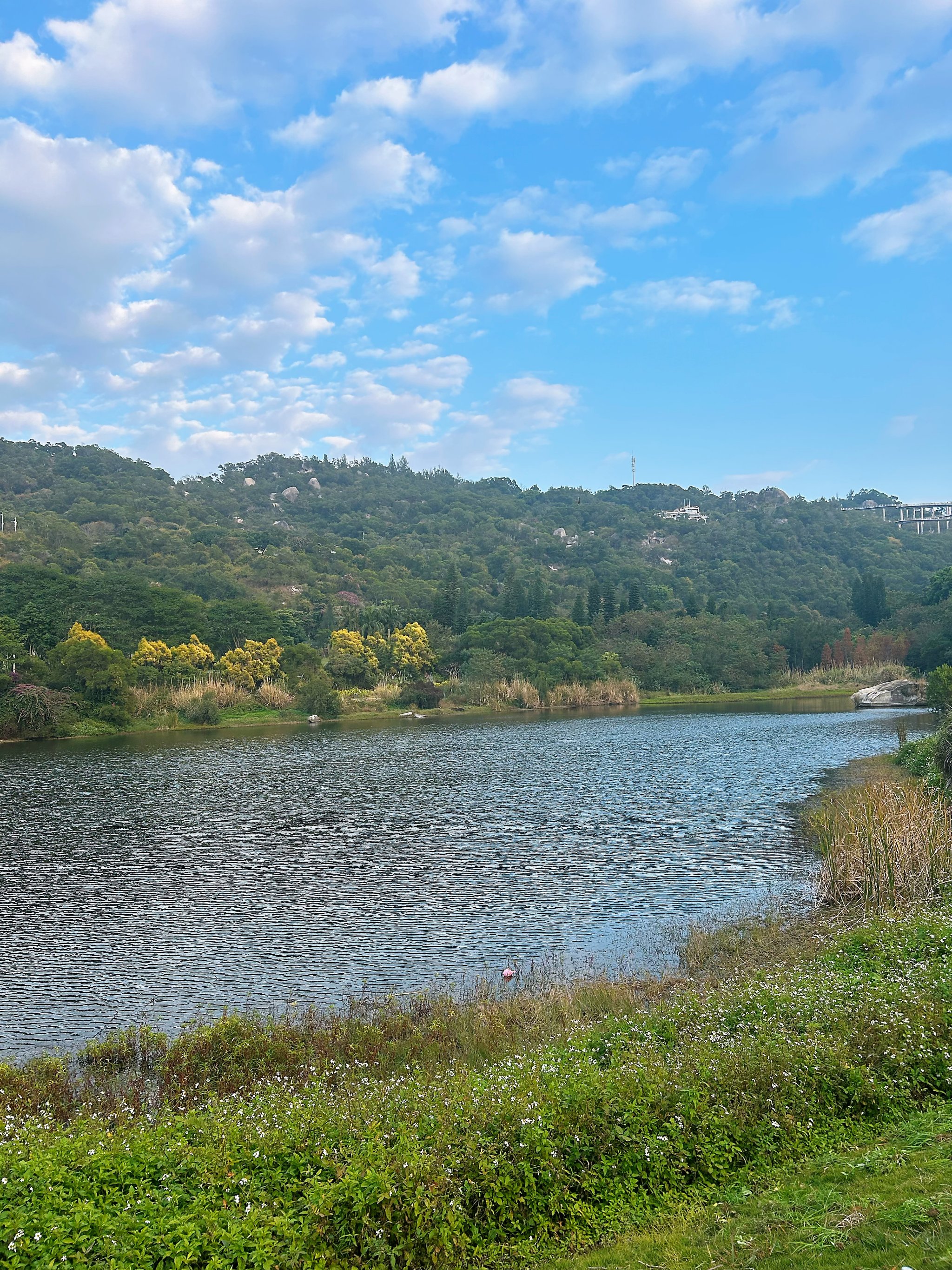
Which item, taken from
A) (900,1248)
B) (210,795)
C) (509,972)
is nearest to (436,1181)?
(900,1248)

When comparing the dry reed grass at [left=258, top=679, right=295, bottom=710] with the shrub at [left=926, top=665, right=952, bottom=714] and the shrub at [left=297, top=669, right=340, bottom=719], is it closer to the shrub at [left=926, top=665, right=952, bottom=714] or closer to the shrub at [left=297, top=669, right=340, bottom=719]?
the shrub at [left=297, top=669, right=340, bottom=719]

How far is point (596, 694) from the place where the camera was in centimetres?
9494

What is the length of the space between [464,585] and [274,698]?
219 ft

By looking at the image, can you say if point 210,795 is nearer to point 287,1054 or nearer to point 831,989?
point 287,1054

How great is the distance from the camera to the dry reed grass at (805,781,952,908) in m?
17.2

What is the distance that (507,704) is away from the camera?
9275cm

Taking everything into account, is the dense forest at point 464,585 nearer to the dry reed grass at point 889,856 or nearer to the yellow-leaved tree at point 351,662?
the yellow-leaved tree at point 351,662

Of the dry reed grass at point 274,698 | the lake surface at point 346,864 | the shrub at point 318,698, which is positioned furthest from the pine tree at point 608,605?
the lake surface at point 346,864

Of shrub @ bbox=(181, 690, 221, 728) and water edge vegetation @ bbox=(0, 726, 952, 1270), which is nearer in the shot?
water edge vegetation @ bbox=(0, 726, 952, 1270)

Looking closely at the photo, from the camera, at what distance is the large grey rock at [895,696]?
267ft

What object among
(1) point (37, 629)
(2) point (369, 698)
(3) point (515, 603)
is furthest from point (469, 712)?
(1) point (37, 629)

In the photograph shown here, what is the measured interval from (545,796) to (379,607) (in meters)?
74.1

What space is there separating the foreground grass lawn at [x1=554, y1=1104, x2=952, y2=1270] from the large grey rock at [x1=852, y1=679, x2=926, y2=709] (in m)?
82.5

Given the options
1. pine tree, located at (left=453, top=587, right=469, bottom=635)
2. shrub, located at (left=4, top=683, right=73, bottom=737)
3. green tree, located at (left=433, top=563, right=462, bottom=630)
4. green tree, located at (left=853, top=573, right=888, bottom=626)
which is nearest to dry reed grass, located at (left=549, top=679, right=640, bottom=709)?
pine tree, located at (left=453, top=587, right=469, bottom=635)
